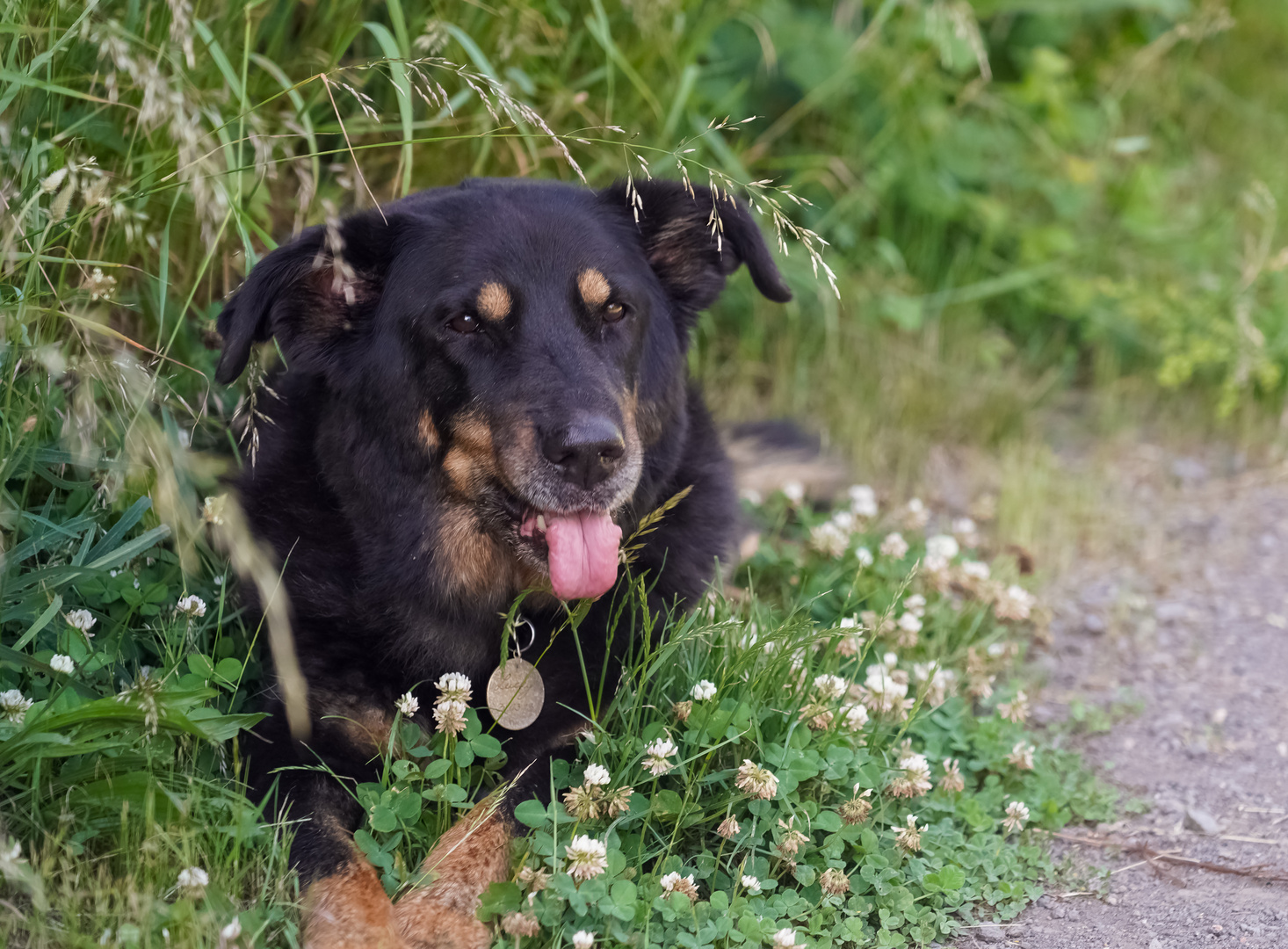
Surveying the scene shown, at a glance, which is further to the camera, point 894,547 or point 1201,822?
point 894,547

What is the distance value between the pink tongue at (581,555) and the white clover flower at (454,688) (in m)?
0.28

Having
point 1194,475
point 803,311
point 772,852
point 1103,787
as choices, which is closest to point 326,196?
point 803,311

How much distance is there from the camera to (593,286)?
9.30ft

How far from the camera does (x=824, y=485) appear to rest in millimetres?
4328

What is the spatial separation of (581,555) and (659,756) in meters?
0.50

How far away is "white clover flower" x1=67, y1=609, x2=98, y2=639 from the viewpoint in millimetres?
2607

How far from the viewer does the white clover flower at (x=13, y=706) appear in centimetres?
236

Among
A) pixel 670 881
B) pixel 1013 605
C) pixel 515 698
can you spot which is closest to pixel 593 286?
pixel 515 698

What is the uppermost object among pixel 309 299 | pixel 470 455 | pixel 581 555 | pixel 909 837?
pixel 309 299

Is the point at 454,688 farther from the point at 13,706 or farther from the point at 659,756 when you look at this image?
the point at 13,706

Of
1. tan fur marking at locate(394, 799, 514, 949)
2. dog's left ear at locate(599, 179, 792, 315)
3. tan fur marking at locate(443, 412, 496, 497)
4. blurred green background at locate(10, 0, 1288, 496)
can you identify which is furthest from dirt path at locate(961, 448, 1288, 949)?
dog's left ear at locate(599, 179, 792, 315)

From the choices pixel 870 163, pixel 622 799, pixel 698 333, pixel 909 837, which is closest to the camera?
pixel 622 799

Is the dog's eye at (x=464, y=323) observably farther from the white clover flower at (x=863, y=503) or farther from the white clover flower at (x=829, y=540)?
the white clover flower at (x=863, y=503)

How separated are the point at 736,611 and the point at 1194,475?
9.07 ft
